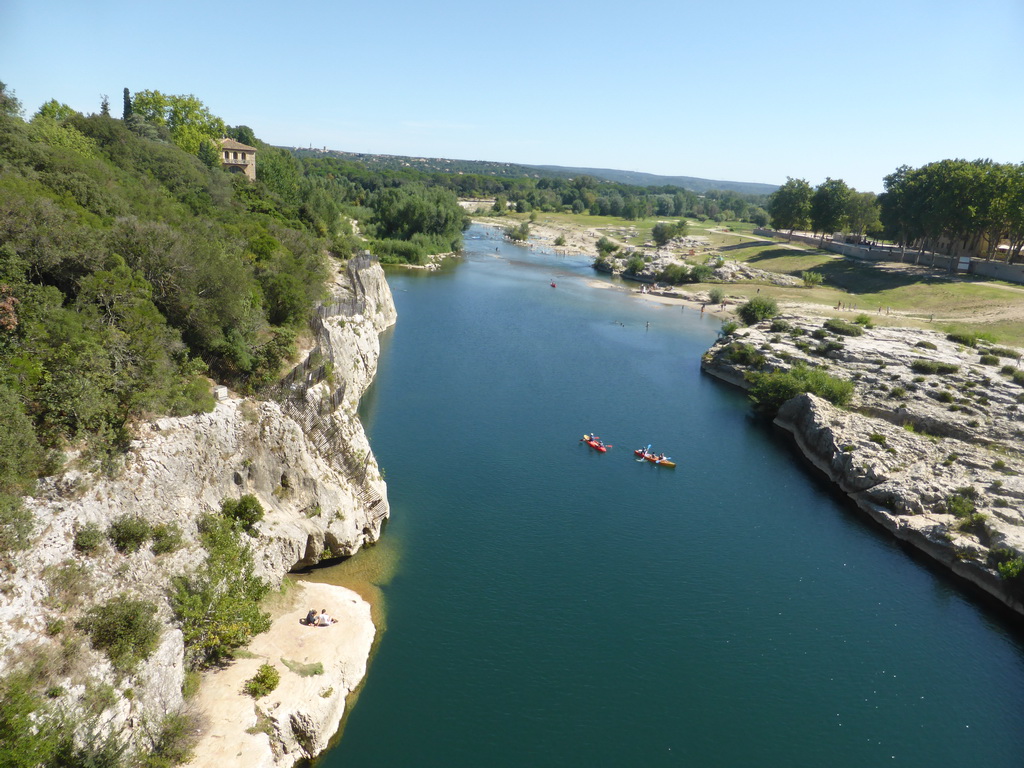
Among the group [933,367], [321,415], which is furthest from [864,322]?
[321,415]

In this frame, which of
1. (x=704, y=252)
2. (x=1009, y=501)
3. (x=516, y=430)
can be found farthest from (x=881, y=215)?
(x=516, y=430)

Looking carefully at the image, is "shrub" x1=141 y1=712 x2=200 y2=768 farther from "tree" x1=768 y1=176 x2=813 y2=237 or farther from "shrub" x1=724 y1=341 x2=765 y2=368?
"tree" x1=768 y1=176 x2=813 y2=237

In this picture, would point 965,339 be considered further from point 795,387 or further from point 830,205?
point 830,205

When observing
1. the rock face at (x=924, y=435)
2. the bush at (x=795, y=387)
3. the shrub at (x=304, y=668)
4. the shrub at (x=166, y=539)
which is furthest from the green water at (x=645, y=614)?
the shrub at (x=166, y=539)

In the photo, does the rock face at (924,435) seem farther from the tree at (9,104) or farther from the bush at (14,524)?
the tree at (9,104)

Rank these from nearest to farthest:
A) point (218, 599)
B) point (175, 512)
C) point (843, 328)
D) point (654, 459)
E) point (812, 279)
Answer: point (218, 599) → point (175, 512) → point (654, 459) → point (843, 328) → point (812, 279)
